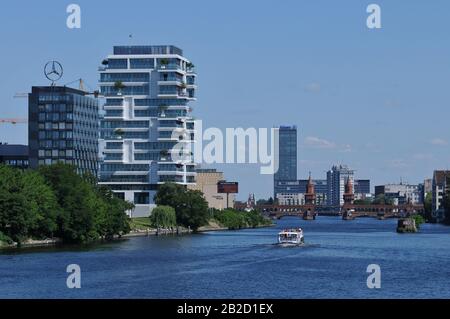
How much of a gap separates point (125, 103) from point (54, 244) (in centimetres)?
8114

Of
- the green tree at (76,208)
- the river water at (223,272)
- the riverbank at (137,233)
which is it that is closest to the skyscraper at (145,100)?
the riverbank at (137,233)

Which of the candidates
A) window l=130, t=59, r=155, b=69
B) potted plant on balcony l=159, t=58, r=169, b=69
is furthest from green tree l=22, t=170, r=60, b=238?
potted plant on balcony l=159, t=58, r=169, b=69

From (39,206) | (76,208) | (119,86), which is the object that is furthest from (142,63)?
(39,206)

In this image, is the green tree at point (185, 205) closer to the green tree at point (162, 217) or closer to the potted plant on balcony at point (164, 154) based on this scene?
the green tree at point (162, 217)

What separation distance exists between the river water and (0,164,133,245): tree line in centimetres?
624

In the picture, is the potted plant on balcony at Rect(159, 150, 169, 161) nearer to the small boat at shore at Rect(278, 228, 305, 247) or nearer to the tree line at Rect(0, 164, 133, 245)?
the tree line at Rect(0, 164, 133, 245)

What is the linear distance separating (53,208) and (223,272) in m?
46.3

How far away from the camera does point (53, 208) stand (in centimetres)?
11888

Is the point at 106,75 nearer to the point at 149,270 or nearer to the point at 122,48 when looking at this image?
the point at 122,48

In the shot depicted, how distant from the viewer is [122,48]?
197 metres

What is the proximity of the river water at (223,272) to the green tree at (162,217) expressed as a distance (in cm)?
5115

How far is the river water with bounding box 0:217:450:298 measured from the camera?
202 ft

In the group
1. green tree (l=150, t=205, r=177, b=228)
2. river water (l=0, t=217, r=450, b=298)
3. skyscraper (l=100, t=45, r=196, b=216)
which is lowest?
river water (l=0, t=217, r=450, b=298)
